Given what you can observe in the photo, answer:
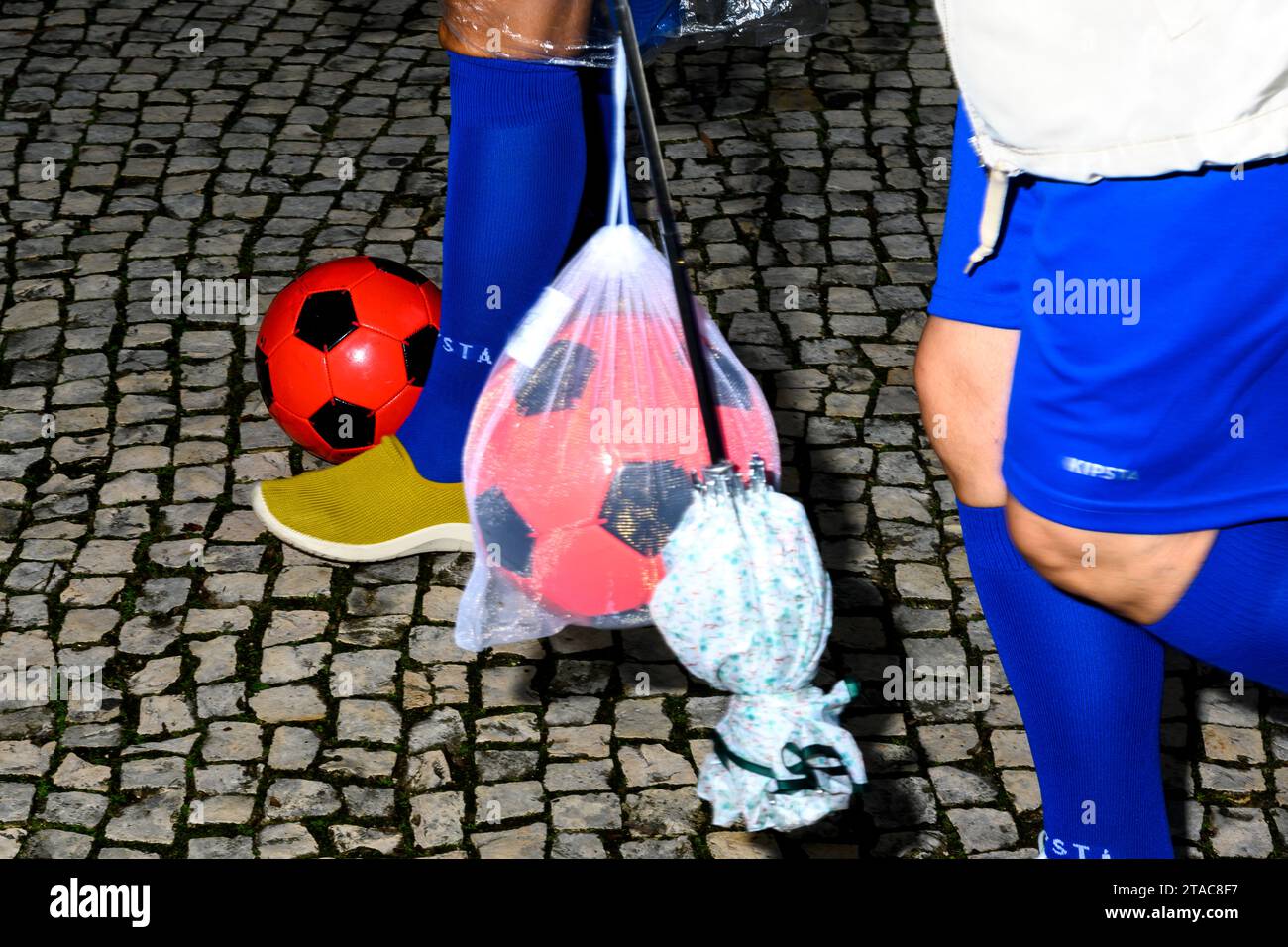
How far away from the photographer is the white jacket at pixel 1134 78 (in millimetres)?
1927

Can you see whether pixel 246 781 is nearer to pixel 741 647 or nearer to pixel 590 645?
pixel 590 645

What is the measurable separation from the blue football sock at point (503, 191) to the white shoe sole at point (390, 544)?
431 millimetres

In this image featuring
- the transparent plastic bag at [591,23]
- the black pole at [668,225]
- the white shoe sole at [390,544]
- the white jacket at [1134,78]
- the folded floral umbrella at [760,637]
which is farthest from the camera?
the white shoe sole at [390,544]

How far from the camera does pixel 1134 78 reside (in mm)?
1974

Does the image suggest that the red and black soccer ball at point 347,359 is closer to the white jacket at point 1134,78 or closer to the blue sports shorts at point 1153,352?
the blue sports shorts at point 1153,352

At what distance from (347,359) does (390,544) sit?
0.55 meters

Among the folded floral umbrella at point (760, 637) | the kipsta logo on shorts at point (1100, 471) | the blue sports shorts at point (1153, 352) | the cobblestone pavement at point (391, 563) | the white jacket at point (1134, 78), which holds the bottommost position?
the cobblestone pavement at point (391, 563)

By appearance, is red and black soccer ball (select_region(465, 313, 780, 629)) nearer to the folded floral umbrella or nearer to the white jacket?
the folded floral umbrella

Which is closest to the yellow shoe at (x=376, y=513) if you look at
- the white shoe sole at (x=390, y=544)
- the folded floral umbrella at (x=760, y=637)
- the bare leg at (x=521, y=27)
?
the white shoe sole at (x=390, y=544)

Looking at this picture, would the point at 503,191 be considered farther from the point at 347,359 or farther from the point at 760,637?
the point at 760,637

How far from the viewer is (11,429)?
4.48 meters

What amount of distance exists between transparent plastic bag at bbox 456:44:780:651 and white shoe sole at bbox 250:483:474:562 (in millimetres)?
1143

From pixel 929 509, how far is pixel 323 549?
1577mm

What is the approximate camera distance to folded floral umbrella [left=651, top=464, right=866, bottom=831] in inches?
85.7
